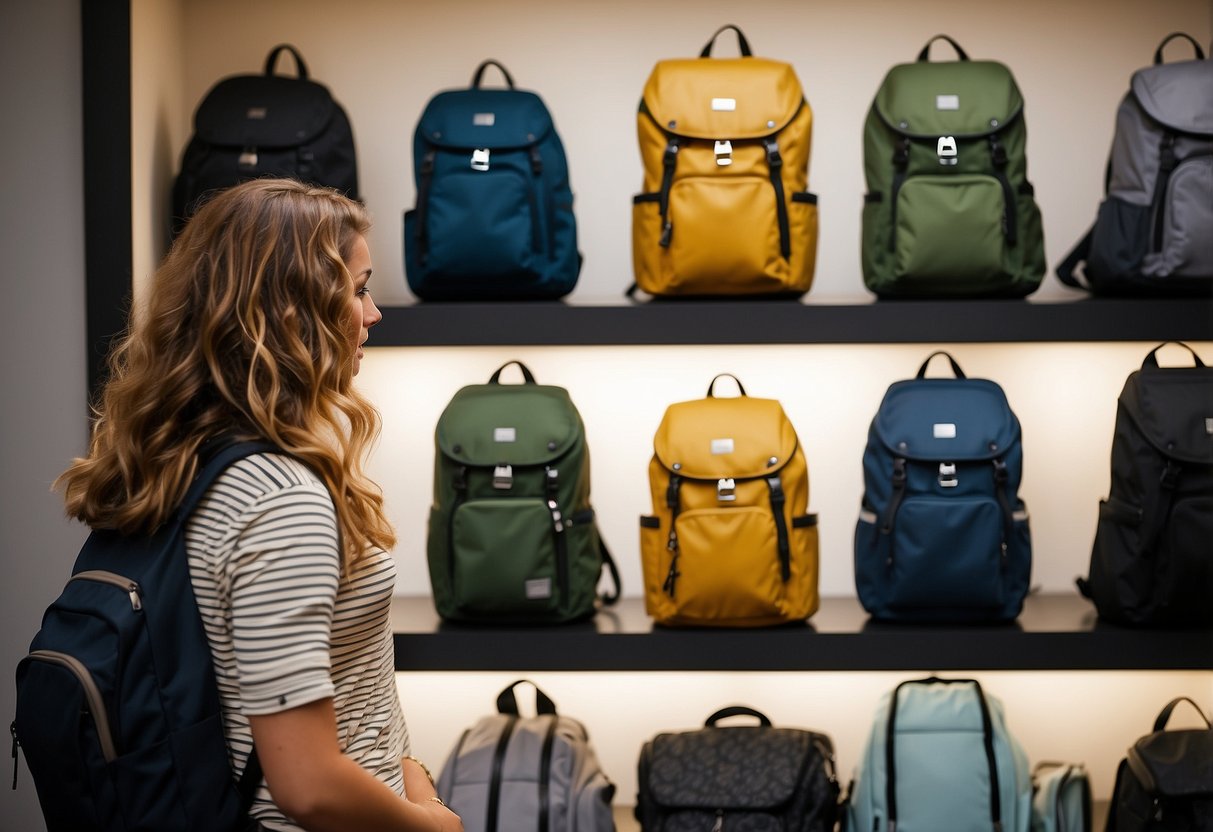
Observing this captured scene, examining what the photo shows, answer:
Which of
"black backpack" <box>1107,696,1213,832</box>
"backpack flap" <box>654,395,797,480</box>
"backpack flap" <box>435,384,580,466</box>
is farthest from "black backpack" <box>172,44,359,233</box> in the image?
"black backpack" <box>1107,696,1213,832</box>

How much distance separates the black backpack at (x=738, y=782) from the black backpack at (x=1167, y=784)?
2.04 ft

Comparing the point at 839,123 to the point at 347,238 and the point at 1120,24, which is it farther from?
the point at 347,238

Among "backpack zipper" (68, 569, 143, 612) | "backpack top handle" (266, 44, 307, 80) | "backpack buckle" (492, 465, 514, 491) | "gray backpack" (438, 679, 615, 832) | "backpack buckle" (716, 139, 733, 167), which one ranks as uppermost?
"backpack top handle" (266, 44, 307, 80)

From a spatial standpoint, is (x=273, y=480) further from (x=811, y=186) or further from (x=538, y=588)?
(x=811, y=186)

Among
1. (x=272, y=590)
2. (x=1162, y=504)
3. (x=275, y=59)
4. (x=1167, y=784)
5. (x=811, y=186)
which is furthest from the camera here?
(x=811, y=186)

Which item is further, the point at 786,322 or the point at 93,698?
the point at 786,322

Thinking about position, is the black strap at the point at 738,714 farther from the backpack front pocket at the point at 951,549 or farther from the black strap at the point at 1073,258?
the black strap at the point at 1073,258

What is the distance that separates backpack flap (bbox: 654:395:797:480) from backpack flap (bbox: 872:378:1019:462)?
0.76 feet

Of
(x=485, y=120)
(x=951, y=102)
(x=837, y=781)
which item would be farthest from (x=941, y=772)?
(x=485, y=120)

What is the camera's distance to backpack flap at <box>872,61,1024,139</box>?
2.70m

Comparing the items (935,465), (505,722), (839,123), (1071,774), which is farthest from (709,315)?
(1071,774)

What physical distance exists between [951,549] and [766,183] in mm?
902

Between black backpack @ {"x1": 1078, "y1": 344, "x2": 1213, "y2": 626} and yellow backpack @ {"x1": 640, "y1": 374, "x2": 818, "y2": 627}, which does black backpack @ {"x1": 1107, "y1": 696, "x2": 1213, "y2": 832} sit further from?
yellow backpack @ {"x1": 640, "y1": 374, "x2": 818, "y2": 627}

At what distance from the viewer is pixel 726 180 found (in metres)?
2.69
